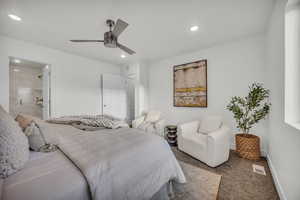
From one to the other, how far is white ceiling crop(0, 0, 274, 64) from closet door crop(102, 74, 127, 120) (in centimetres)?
165

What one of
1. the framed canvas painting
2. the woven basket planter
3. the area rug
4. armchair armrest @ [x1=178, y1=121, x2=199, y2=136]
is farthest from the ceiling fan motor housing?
the woven basket planter

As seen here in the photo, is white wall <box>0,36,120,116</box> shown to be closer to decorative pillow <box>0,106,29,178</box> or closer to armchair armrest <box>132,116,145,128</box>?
armchair armrest <box>132,116,145,128</box>

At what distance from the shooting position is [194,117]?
3.31 m

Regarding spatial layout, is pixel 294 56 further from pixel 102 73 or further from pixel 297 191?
pixel 102 73

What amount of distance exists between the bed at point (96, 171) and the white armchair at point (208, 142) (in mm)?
900

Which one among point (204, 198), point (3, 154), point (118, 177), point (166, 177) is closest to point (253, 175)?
point (204, 198)

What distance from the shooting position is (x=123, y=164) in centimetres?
95

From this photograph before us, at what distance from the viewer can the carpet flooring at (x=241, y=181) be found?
1425mm

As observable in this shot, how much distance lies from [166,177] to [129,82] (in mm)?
4186

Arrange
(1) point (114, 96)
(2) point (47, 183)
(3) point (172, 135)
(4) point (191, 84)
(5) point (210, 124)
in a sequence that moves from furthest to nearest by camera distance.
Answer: (1) point (114, 96) < (4) point (191, 84) < (3) point (172, 135) < (5) point (210, 124) < (2) point (47, 183)

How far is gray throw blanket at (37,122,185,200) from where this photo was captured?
806 millimetres

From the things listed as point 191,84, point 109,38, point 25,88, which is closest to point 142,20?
point 109,38

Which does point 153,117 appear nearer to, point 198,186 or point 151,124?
point 151,124

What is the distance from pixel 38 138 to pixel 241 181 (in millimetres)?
2513
